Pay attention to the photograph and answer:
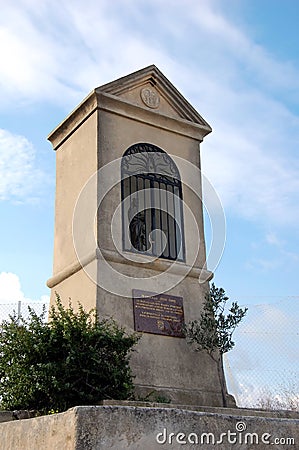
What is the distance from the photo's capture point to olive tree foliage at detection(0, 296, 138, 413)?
595 centimetres

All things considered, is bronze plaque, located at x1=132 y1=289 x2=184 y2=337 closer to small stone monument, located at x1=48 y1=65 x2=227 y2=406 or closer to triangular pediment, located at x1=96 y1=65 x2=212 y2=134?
small stone monument, located at x1=48 y1=65 x2=227 y2=406

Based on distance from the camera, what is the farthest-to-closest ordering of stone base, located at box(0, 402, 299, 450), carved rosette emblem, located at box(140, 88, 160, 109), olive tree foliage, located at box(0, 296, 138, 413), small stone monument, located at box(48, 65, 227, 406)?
carved rosette emblem, located at box(140, 88, 160, 109) → small stone monument, located at box(48, 65, 227, 406) → olive tree foliage, located at box(0, 296, 138, 413) → stone base, located at box(0, 402, 299, 450)

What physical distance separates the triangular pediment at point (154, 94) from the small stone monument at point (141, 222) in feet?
0.06

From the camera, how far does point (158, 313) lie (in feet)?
26.8

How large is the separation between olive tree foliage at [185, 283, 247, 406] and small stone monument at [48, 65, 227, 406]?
0.61ft

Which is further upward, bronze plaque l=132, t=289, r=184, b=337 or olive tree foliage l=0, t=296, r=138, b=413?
bronze plaque l=132, t=289, r=184, b=337

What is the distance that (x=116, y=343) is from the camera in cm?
645

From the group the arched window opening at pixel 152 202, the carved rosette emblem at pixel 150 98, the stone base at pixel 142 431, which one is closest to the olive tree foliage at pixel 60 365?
the stone base at pixel 142 431

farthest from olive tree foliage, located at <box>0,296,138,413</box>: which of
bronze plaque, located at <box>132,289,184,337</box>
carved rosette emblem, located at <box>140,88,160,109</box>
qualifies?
carved rosette emblem, located at <box>140,88,160,109</box>

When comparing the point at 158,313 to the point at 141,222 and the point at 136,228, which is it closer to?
the point at 136,228

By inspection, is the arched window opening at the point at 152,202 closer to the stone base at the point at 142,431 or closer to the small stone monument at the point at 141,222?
the small stone monument at the point at 141,222

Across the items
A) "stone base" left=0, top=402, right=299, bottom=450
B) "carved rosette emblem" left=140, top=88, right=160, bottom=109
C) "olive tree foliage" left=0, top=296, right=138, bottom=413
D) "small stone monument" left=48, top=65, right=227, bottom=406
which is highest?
"carved rosette emblem" left=140, top=88, right=160, bottom=109

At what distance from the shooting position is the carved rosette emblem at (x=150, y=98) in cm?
951

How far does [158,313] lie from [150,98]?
360 centimetres
